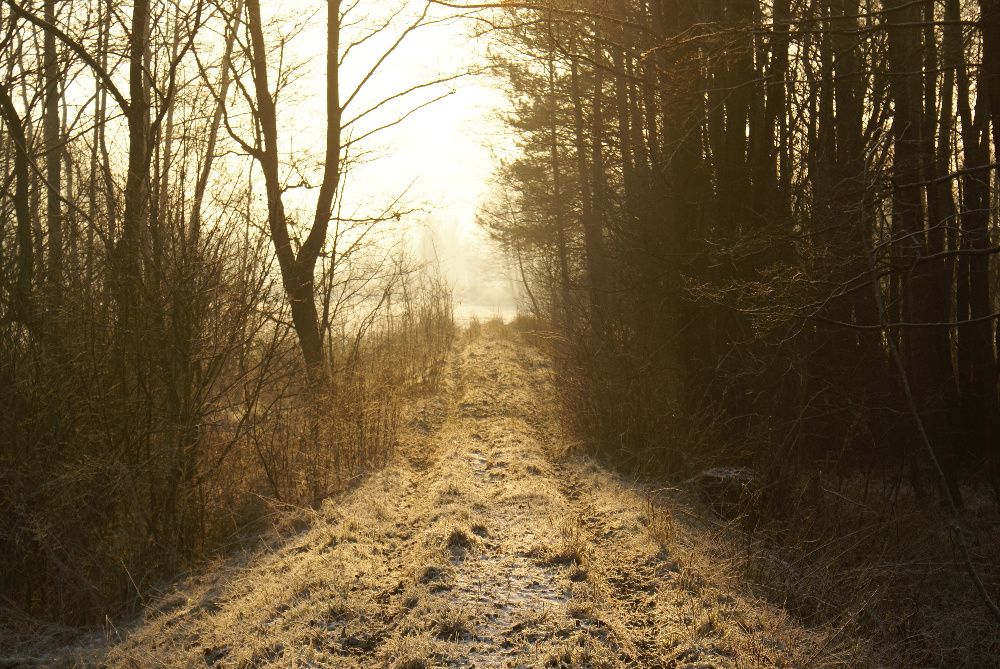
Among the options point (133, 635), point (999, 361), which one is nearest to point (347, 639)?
point (133, 635)

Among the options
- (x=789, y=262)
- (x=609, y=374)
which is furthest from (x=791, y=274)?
(x=609, y=374)

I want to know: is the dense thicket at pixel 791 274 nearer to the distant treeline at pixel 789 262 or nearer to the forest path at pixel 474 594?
the distant treeline at pixel 789 262

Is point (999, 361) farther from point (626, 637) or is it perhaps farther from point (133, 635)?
point (133, 635)

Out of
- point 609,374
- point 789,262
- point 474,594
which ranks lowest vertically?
point 474,594

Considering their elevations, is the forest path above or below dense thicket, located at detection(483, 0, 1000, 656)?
below

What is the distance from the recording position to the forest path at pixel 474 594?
411 cm

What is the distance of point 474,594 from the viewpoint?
482cm

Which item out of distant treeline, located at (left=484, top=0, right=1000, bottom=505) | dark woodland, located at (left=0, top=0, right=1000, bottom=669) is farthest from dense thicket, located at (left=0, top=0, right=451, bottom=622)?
distant treeline, located at (left=484, top=0, right=1000, bottom=505)

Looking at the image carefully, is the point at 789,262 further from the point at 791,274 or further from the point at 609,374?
the point at 609,374

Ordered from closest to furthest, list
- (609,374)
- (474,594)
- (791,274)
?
(474,594)
(791,274)
(609,374)

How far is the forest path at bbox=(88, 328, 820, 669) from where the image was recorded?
13.5 ft

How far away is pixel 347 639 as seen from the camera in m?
4.35

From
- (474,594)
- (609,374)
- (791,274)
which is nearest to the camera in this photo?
(474,594)

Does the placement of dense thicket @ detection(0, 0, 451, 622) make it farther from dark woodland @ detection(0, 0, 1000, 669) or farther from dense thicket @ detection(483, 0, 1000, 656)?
dense thicket @ detection(483, 0, 1000, 656)
